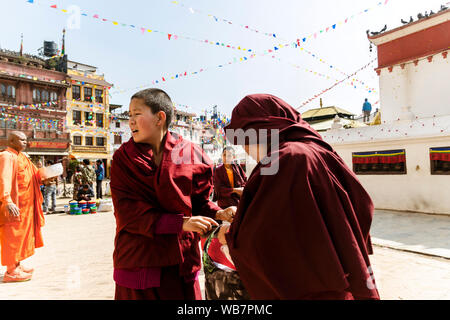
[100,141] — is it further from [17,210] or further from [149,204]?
[149,204]

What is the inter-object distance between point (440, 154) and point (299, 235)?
8.93 metres

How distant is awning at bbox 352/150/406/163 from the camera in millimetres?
9273

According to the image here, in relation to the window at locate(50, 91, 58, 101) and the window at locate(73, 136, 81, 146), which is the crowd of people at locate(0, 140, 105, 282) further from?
the window at locate(50, 91, 58, 101)

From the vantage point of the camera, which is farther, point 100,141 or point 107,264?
point 100,141

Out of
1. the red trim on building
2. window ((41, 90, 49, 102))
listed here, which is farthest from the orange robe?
window ((41, 90, 49, 102))

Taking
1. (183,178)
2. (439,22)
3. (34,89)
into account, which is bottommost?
(183,178)

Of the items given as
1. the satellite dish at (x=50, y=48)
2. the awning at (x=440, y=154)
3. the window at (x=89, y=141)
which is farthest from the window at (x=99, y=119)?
the awning at (x=440, y=154)

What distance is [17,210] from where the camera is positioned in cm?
379

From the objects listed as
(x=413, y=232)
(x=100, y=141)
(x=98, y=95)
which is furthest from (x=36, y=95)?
(x=413, y=232)

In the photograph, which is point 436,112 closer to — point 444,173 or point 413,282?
point 444,173

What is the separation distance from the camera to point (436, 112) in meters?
10.4

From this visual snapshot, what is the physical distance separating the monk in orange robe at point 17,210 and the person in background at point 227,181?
109 inches
